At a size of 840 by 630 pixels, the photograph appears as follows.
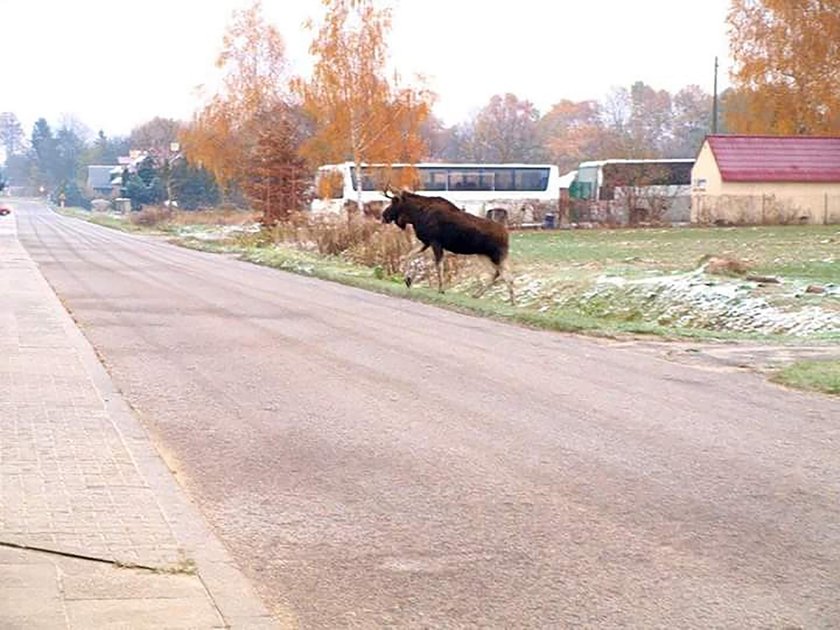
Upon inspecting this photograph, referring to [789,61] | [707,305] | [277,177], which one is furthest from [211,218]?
[707,305]

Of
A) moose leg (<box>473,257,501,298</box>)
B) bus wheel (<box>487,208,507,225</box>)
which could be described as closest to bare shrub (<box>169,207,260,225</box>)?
bus wheel (<box>487,208,507,225</box>)

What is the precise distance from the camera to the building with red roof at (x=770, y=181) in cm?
6438

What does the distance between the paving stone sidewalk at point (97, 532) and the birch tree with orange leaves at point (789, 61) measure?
187ft

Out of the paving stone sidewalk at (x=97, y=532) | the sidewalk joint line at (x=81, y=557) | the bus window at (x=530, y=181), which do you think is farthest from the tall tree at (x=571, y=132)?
the sidewalk joint line at (x=81, y=557)

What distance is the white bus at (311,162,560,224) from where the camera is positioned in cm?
6169

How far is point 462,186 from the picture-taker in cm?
7469

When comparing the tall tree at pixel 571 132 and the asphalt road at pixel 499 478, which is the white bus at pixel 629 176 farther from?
the asphalt road at pixel 499 478

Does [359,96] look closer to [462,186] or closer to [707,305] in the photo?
[462,186]

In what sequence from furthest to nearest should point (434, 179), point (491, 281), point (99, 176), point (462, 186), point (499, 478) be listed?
point (99, 176) → point (462, 186) → point (434, 179) → point (491, 281) → point (499, 478)

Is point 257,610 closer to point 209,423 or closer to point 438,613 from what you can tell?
point 438,613

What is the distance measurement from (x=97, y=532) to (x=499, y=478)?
9.45 ft

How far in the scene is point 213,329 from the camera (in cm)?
1900

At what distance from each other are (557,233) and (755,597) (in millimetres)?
53565

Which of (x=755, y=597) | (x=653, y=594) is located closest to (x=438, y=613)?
(x=653, y=594)
